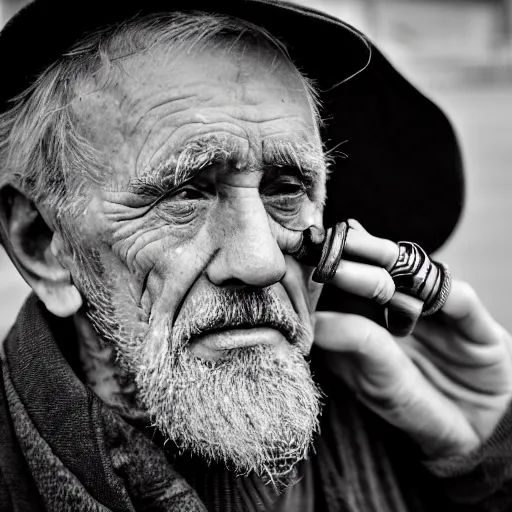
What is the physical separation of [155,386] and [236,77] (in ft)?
2.77

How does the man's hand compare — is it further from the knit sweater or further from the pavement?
the pavement

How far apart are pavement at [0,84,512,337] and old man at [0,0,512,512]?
3.75 meters

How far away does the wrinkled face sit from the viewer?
1.82 m

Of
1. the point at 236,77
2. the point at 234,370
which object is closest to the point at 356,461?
the point at 234,370

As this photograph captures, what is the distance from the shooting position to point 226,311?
182 centimetres

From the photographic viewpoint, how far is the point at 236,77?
6.11ft

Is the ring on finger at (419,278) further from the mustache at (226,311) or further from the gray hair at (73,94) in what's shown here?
the gray hair at (73,94)

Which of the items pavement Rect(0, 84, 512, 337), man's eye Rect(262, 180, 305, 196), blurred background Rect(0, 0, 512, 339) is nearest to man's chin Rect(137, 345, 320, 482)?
man's eye Rect(262, 180, 305, 196)

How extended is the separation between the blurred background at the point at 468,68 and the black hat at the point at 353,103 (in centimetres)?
627

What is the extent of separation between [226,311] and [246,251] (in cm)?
17

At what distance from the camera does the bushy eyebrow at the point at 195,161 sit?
1799 mm

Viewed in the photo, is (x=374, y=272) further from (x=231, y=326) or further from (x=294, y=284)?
(x=231, y=326)

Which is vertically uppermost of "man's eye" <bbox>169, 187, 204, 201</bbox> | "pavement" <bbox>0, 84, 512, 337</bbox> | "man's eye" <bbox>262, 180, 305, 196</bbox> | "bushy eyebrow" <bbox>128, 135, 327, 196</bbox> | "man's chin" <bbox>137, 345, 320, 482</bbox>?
"bushy eyebrow" <bbox>128, 135, 327, 196</bbox>

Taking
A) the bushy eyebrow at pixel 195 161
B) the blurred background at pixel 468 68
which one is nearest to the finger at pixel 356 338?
the bushy eyebrow at pixel 195 161
